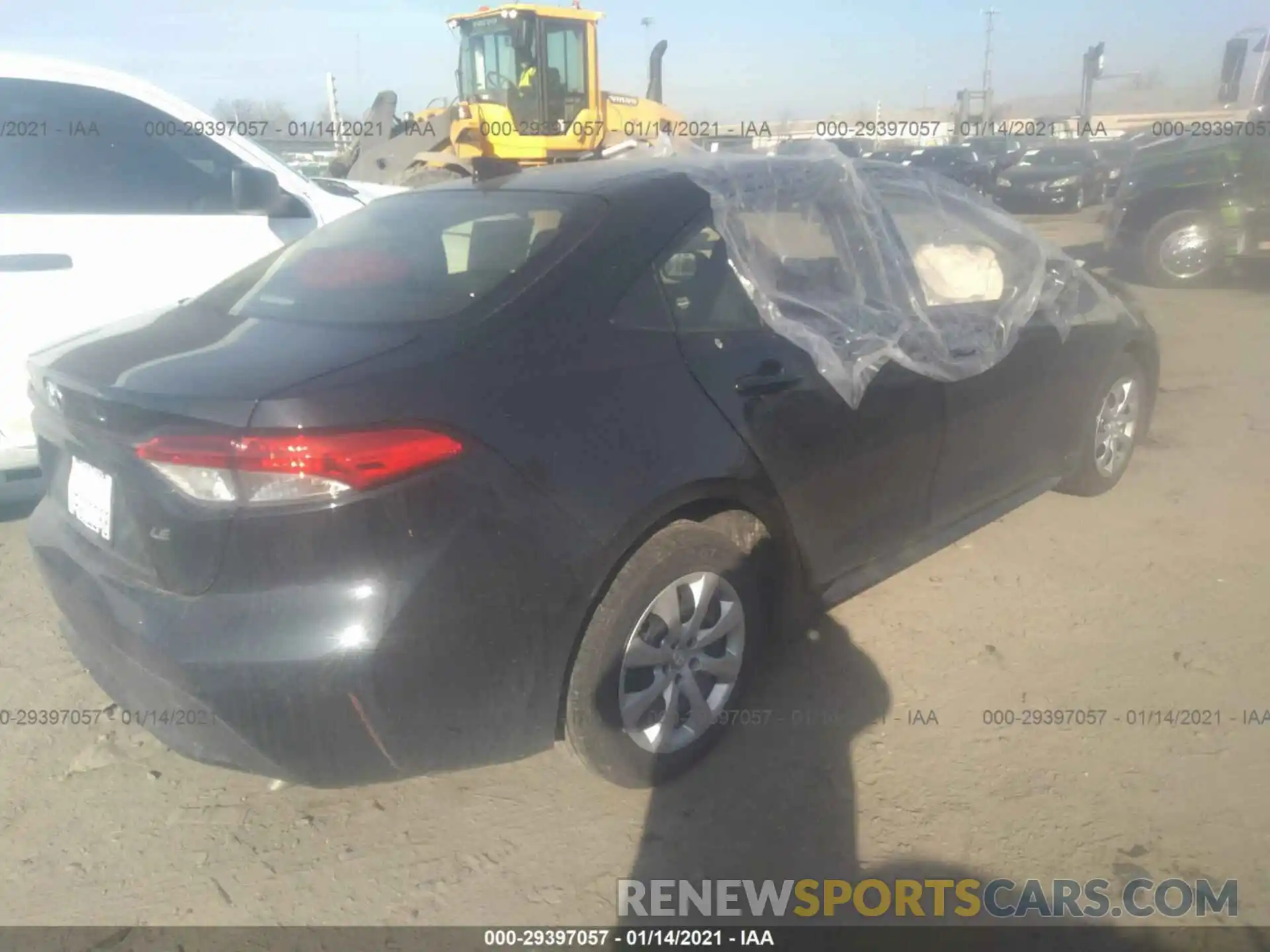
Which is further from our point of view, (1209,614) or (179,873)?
(1209,614)

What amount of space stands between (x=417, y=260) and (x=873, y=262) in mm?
1537

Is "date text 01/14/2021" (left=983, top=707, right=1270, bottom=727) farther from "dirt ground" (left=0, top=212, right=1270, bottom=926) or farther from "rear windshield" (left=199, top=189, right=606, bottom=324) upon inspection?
"rear windshield" (left=199, top=189, right=606, bottom=324)

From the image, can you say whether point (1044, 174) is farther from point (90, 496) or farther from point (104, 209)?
point (90, 496)

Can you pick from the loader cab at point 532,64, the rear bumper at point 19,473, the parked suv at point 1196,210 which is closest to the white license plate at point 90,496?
the rear bumper at point 19,473

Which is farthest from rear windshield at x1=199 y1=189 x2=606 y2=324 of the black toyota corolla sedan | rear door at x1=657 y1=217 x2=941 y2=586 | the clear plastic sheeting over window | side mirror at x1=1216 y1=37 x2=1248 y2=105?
side mirror at x1=1216 y1=37 x2=1248 y2=105

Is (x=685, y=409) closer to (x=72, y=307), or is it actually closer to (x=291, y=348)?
(x=291, y=348)

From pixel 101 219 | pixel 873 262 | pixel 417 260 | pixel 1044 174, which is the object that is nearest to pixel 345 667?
pixel 417 260

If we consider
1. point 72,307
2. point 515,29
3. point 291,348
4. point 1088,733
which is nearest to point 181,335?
point 291,348

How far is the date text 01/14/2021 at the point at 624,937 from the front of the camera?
226 centimetres

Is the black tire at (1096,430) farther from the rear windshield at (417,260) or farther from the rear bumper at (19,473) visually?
the rear bumper at (19,473)

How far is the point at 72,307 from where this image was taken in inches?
161

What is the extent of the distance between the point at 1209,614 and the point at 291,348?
3397 mm

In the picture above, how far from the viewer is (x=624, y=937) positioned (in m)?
2.29

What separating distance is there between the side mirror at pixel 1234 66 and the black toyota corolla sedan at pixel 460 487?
607 inches
